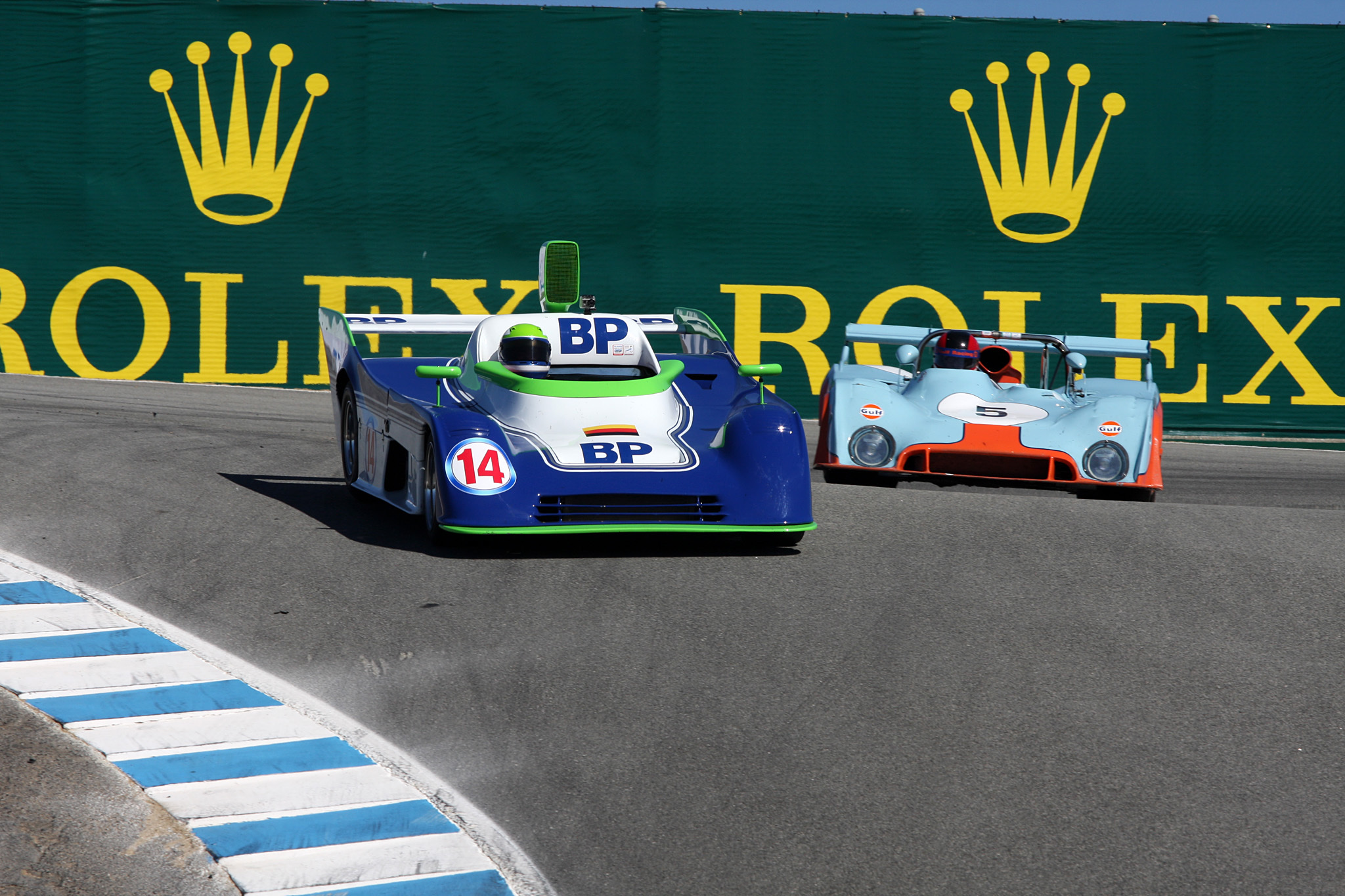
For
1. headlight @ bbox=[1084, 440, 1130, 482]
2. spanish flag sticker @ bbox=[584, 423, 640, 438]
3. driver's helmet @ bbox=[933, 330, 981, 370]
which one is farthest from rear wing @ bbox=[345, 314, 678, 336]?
headlight @ bbox=[1084, 440, 1130, 482]

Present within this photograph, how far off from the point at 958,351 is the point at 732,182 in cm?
458

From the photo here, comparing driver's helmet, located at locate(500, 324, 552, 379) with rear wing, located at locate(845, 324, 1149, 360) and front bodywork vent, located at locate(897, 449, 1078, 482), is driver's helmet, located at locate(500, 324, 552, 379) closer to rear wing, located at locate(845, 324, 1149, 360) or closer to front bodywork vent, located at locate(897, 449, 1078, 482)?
front bodywork vent, located at locate(897, 449, 1078, 482)

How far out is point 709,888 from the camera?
3033 millimetres

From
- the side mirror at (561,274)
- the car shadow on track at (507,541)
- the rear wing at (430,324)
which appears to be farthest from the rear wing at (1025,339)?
the car shadow on track at (507,541)

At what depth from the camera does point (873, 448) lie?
8258 millimetres

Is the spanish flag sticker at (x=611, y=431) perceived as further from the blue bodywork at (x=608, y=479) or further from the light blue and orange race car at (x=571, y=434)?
the blue bodywork at (x=608, y=479)

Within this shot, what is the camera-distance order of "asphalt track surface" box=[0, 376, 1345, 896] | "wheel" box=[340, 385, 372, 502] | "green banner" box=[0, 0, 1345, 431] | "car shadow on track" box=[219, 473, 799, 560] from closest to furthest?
1. "asphalt track surface" box=[0, 376, 1345, 896]
2. "car shadow on track" box=[219, 473, 799, 560]
3. "wheel" box=[340, 385, 372, 502]
4. "green banner" box=[0, 0, 1345, 431]

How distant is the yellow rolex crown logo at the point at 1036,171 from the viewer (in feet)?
44.0

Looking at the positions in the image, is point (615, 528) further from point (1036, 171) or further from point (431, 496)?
point (1036, 171)

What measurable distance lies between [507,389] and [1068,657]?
305 cm

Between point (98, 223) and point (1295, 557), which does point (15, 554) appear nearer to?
point (1295, 557)

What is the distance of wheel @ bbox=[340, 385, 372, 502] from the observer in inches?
291

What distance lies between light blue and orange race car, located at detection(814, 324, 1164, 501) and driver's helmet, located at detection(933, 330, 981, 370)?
1.91ft

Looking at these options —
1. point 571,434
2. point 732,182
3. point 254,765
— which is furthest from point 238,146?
point 254,765
